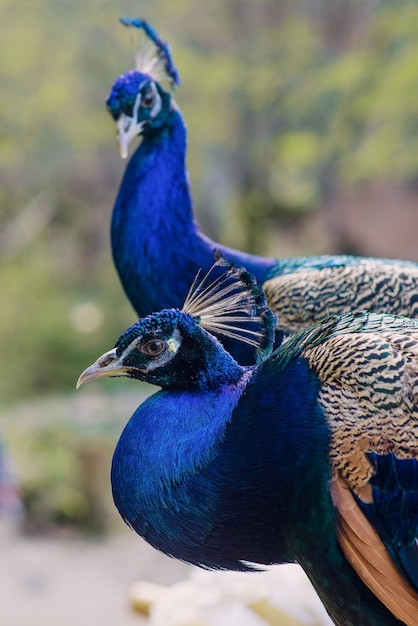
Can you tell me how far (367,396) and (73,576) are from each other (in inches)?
102

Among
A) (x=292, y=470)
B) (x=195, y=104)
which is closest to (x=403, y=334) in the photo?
(x=292, y=470)

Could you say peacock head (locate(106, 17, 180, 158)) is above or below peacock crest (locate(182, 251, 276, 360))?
above

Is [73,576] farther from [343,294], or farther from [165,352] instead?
[165,352]

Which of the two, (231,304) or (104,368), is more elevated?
(231,304)

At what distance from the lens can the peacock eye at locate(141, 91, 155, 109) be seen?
1.70 metres

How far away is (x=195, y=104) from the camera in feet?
17.5

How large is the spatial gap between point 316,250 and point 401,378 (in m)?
4.05

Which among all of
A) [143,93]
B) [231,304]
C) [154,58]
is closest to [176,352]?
[231,304]

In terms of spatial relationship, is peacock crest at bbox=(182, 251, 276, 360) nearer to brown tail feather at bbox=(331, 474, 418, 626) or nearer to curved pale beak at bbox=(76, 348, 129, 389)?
curved pale beak at bbox=(76, 348, 129, 389)

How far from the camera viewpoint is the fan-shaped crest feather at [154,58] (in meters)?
1.79

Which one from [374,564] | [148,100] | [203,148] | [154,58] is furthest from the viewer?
[203,148]

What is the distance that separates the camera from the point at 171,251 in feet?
5.54

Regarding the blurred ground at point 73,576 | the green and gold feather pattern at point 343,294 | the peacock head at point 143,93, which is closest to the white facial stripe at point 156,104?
the peacock head at point 143,93

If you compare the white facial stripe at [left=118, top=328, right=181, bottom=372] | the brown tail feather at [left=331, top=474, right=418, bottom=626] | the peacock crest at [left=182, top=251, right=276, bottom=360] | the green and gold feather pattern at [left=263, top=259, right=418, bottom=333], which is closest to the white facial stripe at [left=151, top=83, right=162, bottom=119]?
the green and gold feather pattern at [left=263, top=259, right=418, bottom=333]
